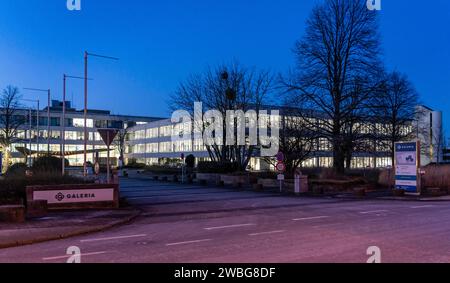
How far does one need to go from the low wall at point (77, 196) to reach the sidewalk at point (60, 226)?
1.00 meters

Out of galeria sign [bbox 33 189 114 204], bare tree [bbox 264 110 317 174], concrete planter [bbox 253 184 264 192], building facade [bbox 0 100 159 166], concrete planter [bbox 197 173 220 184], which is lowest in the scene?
concrete planter [bbox 253 184 264 192]

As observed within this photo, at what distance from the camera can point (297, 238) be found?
11.2m

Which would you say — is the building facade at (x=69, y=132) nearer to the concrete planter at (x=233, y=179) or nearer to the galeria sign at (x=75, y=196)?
the concrete planter at (x=233, y=179)

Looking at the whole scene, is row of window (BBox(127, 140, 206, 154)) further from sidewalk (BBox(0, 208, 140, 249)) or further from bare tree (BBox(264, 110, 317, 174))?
sidewalk (BBox(0, 208, 140, 249))

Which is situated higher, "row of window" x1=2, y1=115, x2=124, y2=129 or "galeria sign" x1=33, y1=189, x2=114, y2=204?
"row of window" x1=2, y1=115, x2=124, y2=129

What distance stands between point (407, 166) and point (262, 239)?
18495 millimetres

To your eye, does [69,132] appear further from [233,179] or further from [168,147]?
[233,179]

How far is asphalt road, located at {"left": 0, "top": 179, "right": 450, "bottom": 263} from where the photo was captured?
29.2 feet

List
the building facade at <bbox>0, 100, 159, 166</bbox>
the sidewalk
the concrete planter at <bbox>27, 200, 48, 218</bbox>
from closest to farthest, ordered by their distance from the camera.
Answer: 1. the sidewalk
2. the concrete planter at <bbox>27, 200, 48, 218</bbox>
3. the building facade at <bbox>0, 100, 159, 166</bbox>

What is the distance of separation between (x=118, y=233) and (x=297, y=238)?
5151mm

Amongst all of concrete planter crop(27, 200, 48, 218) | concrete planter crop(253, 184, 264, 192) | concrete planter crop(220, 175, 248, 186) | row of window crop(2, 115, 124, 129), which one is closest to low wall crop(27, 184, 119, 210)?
concrete planter crop(27, 200, 48, 218)

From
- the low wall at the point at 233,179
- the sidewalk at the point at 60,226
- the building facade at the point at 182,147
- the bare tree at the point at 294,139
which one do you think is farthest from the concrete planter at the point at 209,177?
the building facade at the point at 182,147

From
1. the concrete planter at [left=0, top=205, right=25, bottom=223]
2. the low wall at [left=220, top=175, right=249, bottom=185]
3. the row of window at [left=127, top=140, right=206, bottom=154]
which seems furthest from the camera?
the row of window at [left=127, top=140, right=206, bottom=154]

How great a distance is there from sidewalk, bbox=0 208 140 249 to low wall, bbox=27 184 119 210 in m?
1.00
